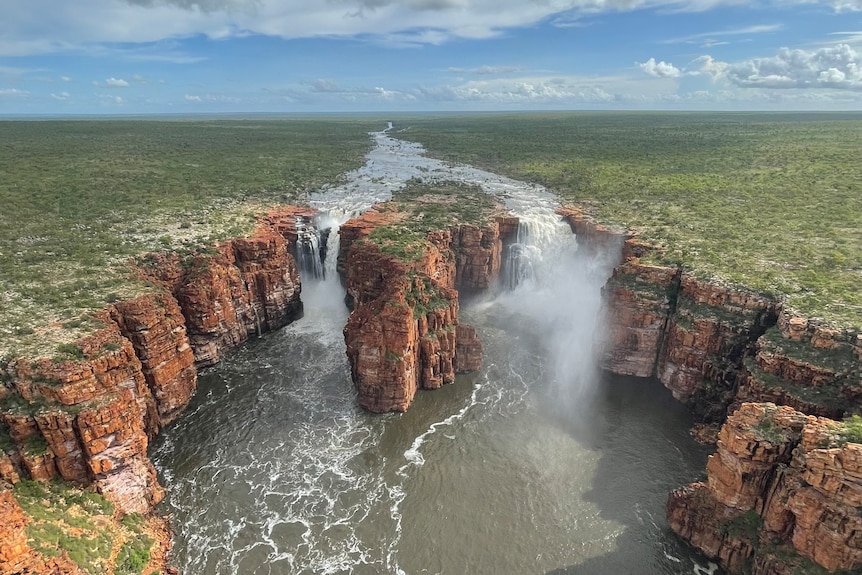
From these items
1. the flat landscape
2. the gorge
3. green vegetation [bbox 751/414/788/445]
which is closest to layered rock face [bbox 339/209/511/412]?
the gorge

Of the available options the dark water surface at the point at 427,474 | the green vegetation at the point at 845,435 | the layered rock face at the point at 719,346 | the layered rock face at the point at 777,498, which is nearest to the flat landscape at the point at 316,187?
the layered rock face at the point at 719,346

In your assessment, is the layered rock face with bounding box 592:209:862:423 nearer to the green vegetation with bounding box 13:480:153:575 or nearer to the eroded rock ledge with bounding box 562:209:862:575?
the eroded rock ledge with bounding box 562:209:862:575

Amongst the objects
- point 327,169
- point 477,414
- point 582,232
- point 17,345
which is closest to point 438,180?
point 327,169

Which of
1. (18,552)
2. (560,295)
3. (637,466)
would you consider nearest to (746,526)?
(637,466)

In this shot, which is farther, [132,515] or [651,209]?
[651,209]

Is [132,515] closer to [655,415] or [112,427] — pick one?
[112,427]

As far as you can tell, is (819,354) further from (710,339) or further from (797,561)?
(797,561)
